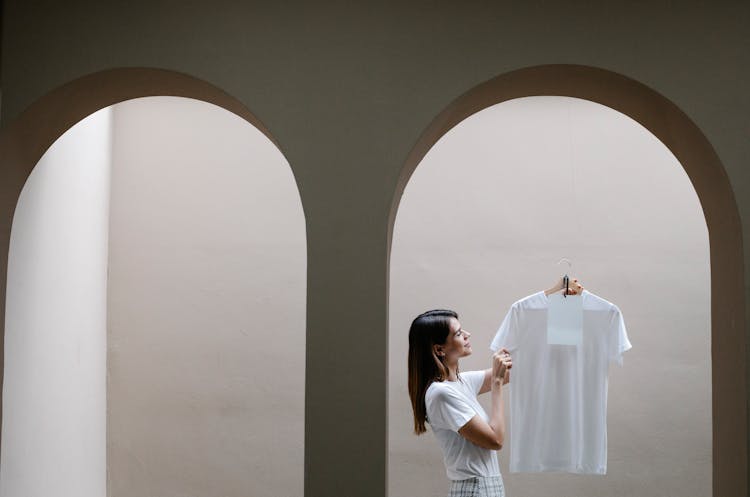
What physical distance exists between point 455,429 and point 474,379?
1.67ft

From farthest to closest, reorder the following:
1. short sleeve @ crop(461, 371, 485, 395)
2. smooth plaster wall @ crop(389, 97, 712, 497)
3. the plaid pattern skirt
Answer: smooth plaster wall @ crop(389, 97, 712, 497) < short sleeve @ crop(461, 371, 485, 395) < the plaid pattern skirt

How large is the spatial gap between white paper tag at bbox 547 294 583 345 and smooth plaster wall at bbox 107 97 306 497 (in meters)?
1.72

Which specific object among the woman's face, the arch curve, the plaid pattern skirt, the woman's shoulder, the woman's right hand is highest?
the arch curve

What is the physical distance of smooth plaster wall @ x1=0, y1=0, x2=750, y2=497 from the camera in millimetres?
2934

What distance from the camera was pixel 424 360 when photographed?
3621mm

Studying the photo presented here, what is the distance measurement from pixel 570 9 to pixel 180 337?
306 cm

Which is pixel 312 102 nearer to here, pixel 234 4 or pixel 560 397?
pixel 234 4

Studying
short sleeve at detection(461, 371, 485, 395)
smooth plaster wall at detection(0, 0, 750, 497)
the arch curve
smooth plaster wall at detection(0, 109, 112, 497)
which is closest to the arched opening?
smooth plaster wall at detection(0, 109, 112, 497)

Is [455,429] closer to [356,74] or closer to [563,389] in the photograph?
[563,389]

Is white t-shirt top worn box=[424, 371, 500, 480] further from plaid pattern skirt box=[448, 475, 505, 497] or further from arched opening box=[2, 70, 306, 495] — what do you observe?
arched opening box=[2, 70, 306, 495]

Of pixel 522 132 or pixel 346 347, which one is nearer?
pixel 346 347

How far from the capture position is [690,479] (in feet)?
16.2

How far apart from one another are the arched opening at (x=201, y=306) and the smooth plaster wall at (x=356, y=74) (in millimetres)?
2051

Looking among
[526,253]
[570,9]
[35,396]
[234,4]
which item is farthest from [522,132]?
[35,396]
